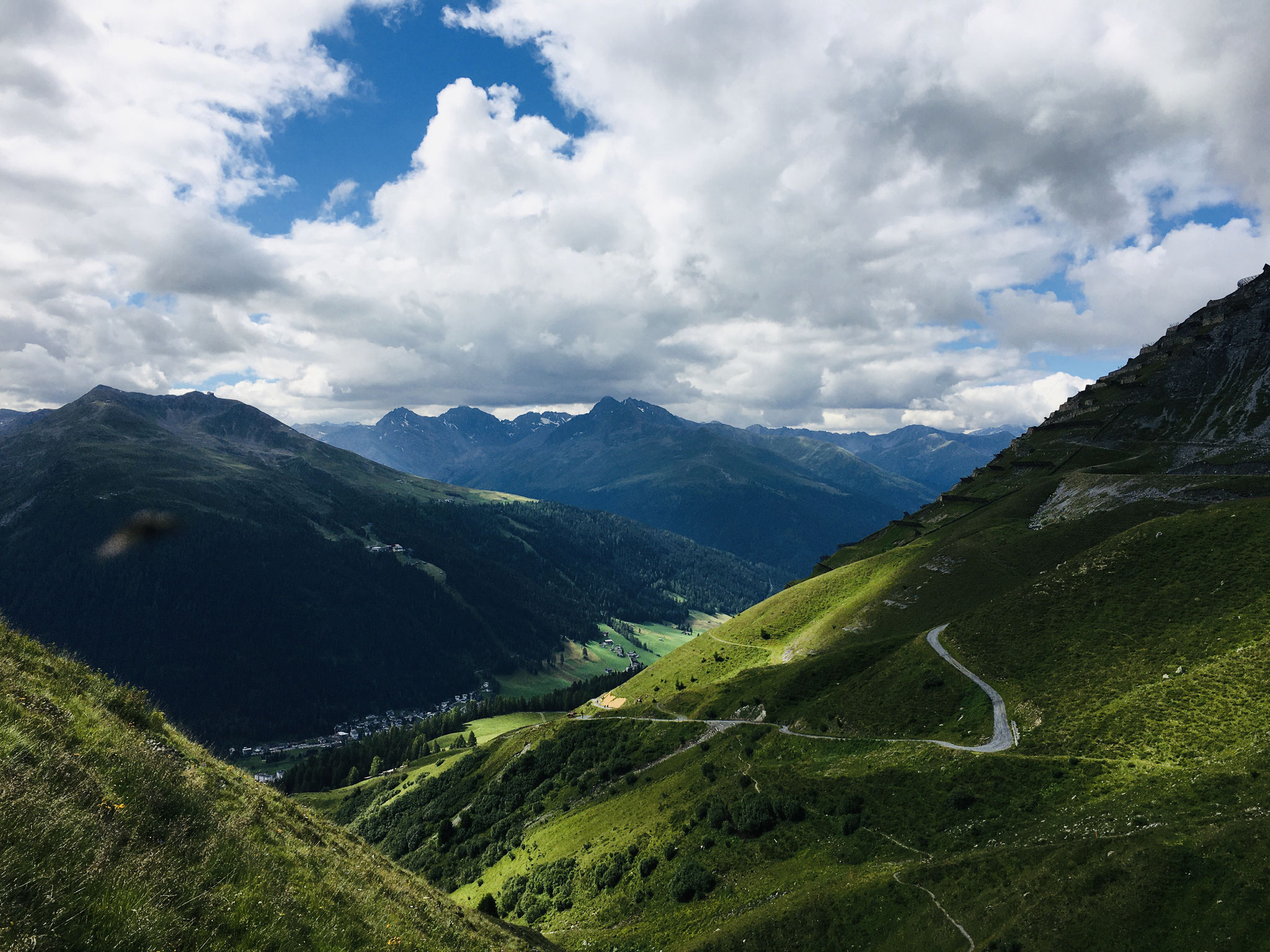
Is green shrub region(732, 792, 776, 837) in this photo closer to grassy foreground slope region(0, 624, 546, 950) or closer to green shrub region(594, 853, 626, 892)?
green shrub region(594, 853, 626, 892)

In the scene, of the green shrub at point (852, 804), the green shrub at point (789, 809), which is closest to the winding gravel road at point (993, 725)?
the green shrub at point (852, 804)

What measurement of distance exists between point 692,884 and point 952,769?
2735 centimetres

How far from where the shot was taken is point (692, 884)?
55500mm

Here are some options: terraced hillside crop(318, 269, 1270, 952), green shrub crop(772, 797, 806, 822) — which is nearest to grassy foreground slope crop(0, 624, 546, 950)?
terraced hillside crop(318, 269, 1270, 952)

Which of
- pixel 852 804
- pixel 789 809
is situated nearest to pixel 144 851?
pixel 852 804

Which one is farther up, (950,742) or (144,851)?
(144,851)

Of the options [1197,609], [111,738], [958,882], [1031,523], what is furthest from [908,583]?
[111,738]

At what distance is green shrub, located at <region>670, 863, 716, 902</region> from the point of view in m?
54.8

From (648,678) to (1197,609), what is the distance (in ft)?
341

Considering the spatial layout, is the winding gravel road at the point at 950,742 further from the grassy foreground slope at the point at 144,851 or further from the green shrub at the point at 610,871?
the grassy foreground slope at the point at 144,851

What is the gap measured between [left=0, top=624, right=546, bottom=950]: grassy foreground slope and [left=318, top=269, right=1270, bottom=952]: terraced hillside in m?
34.2

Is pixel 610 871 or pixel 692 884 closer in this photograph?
pixel 692 884

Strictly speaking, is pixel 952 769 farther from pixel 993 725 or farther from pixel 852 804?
pixel 993 725

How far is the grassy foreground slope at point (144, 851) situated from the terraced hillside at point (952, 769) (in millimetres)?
34248
